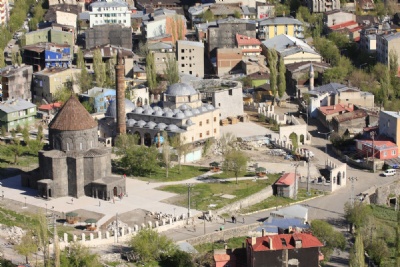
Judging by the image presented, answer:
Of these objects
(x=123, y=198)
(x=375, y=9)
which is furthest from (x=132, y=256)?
(x=375, y=9)

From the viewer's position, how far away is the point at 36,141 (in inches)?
2200

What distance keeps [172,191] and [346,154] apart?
41.5 ft

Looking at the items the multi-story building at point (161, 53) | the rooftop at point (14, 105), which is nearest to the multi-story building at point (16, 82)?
the rooftop at point (14, 105)

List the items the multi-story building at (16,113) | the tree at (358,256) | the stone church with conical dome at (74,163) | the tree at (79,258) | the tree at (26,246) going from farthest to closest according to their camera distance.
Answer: the multi-story building at (16,113) < the stone church with conical dome at (74,163) < the tree at (26,246) < the tree at (79,258) < the tree at (358,256)

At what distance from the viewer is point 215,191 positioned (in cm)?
4950

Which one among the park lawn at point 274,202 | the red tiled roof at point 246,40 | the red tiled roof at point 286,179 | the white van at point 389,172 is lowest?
the park lawn at point 274,202

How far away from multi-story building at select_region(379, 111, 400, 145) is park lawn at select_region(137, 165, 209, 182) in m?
11.1

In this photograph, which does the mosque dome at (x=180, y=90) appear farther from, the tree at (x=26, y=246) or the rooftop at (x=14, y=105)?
the tree at (x=26, y=246)

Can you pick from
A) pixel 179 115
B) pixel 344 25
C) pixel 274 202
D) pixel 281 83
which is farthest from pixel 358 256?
pixel 344 25

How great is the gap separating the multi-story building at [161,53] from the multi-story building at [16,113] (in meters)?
14.0

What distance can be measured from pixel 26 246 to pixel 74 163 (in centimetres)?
980

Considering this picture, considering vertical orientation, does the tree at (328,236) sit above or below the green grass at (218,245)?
above

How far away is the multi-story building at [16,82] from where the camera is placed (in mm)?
66438

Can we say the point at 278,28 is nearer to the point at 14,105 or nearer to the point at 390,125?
the point at 390,125
